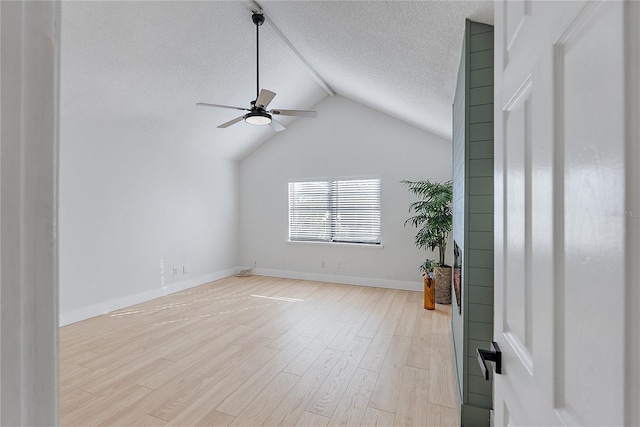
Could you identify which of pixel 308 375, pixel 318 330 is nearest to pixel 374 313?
pixel 318 330

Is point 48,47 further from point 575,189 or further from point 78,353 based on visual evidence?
point 78,353

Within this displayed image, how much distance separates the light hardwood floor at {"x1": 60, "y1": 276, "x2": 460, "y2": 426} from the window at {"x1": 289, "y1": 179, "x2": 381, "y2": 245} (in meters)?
1.45

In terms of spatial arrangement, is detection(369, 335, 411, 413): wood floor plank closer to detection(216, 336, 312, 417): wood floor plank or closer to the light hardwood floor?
the light hardwood floor

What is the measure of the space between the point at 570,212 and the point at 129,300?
4702mm

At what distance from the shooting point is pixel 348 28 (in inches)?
92.7

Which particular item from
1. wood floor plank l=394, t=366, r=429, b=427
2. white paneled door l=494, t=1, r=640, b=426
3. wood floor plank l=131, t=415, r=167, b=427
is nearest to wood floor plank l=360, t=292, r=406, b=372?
wood floor plank l=394, t=366, r=429, b=427

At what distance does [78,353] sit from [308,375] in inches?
82.9

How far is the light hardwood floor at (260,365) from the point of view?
72.8 inches

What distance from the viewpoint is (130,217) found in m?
3.97

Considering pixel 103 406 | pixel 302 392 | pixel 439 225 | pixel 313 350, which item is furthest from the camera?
pixel 439 225

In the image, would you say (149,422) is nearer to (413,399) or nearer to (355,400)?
(355,400)

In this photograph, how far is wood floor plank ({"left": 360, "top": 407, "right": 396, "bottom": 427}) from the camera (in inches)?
69.1

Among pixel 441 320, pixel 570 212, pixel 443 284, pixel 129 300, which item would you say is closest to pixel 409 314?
pixel 441 320

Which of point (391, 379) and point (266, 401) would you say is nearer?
point (266, 401)
